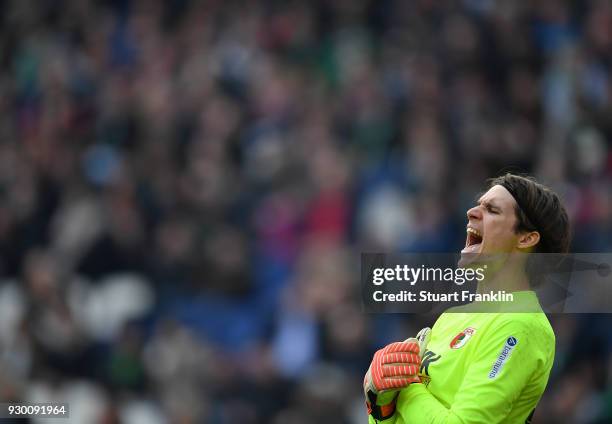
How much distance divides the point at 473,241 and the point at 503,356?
1.39ft

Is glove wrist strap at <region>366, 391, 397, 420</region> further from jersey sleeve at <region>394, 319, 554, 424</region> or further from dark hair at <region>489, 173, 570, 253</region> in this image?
dark hair at <region>489, 173, 570, 253</region>

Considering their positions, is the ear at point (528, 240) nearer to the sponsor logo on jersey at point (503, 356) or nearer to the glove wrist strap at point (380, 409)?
the sponsor logo on jersey at point (503, 356)

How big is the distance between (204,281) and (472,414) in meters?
5.46

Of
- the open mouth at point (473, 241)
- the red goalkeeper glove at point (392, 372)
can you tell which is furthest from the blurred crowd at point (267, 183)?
the red goalkeeper glove at point (392, 372)

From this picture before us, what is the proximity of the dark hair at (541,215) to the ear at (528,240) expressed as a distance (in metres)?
0.01

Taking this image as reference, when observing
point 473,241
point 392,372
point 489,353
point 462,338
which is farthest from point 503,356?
point 473,241

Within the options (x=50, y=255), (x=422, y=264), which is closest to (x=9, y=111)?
(x=50, y=255)

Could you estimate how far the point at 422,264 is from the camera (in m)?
3.40

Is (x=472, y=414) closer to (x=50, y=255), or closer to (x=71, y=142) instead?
(x=50, y=255)

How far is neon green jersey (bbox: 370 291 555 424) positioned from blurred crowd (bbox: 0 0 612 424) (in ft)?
11.1

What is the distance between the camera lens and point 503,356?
3.07m

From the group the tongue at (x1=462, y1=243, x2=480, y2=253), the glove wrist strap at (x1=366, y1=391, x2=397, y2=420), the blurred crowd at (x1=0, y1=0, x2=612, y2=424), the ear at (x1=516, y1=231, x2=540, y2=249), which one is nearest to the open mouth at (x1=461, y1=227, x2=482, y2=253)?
the tongue at (x1=462, y1=243, x2=480, y2=253)

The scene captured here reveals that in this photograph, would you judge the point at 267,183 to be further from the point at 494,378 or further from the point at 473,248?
the point at 494,378

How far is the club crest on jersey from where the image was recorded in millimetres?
3213
